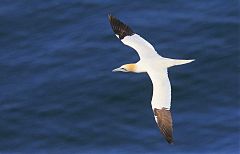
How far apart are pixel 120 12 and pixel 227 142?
22.5 ft

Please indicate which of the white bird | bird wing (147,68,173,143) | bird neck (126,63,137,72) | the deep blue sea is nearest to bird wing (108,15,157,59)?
the white bird

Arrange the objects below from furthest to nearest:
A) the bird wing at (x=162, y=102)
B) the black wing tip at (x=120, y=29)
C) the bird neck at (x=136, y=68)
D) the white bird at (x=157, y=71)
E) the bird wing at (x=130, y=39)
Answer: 1. the black wing tip at (x=120, y=29)
2. the bird wing at (x=130, y=39)
3. the bird neck at (x=136, y=68)
4. the white bird at (x=157, y=71)
5. the bird wing at (x=162, y=102)

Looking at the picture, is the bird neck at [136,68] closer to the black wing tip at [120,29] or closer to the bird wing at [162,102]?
the bird wing at [162,102]

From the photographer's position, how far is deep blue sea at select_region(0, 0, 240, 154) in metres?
26.7

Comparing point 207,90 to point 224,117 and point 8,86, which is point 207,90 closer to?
point 224,117

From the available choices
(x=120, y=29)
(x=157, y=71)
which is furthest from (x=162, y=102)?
(x=120, y=29)

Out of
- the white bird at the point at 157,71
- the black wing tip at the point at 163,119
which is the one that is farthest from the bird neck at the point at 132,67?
Result: the black wing tip at the point at 163,119

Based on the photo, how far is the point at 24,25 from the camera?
30938mm

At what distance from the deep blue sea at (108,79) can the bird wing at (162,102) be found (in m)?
3.55

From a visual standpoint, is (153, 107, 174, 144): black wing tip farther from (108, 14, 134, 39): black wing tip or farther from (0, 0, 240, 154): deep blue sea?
(0, 0, 240, 154): deep blue sea

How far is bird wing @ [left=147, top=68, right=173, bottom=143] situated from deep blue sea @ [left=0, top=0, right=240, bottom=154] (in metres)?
3.55

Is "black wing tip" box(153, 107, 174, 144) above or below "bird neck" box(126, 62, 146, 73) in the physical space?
below

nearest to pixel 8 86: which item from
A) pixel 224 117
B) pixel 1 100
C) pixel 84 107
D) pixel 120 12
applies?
pixel 1 100

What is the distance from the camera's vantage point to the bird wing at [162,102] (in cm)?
2186
